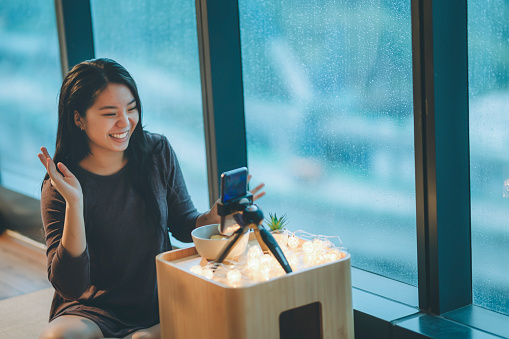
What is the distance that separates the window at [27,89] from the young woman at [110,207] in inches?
71.6

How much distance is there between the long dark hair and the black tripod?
45cm

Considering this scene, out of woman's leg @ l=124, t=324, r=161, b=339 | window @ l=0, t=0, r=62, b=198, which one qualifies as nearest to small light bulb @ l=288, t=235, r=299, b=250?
woman's leg @ l=124, t=324, r=161, b=339

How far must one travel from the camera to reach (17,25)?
387 cm

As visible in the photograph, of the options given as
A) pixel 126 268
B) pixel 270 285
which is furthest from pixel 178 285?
pixel 126 268

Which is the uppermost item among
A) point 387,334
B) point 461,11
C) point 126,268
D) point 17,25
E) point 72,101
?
point 17,25

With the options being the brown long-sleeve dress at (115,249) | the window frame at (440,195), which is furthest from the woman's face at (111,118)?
the window frame at (440,195)

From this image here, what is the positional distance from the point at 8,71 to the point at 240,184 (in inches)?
128

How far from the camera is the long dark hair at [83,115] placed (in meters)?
1.69

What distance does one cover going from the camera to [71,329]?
1600 millimetres

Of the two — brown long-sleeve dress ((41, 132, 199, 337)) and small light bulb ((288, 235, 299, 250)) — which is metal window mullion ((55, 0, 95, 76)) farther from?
small light bulb ((288, 235, 299, 250))

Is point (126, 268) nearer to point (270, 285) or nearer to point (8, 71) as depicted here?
point (270, 285)

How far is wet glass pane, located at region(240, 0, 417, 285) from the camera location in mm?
1841

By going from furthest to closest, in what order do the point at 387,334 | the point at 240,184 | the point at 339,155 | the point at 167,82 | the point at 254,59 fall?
the point at 167,82
the point at 254,59
the point at 339,155
the point at 387,334
the point at 240,184

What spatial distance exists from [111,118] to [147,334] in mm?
623
